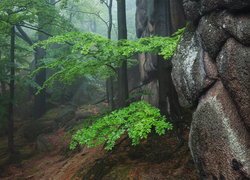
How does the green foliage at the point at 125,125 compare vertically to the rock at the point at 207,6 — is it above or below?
below

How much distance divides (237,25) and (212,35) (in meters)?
0.64

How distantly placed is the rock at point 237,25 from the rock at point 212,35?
14cm

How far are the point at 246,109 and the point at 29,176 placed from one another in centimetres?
1039

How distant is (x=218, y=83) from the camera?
212 inches

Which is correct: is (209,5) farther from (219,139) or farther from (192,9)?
(219,139)

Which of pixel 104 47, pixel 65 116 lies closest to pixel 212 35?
pixel 104 47

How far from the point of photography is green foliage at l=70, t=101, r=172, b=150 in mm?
6543

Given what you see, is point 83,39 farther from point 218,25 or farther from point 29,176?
point 29,176

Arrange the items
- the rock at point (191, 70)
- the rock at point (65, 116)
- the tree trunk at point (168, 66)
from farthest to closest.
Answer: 1. the rock at point (65, 116)
2. the tree trunk at point (168, 66)
3. the rock at point (191, 70)

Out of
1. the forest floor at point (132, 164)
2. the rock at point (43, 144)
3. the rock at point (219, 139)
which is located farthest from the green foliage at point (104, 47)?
the rock at point (43, 144)

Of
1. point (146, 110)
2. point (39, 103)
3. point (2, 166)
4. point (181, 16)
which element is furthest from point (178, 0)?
point (39, 103)

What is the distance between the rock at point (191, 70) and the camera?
5.52 metres

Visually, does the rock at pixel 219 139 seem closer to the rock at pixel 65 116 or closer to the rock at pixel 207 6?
the rock at pixel 207 6

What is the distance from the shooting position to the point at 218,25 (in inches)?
202
